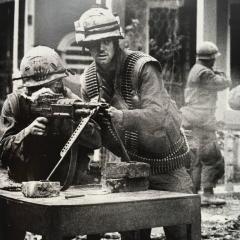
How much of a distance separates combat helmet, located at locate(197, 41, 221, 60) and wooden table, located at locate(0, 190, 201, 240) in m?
5.53

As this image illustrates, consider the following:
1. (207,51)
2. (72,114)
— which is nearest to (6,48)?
(207,51)

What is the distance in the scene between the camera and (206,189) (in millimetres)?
9328

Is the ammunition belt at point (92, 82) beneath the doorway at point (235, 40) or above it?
beneath

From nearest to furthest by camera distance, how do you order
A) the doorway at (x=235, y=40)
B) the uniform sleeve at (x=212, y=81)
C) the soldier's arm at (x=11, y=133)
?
the soldier's arm at (x=11, y=133)
the uniform sleeve at (x=212, y=81)
the doorway at (x=235, y=40)

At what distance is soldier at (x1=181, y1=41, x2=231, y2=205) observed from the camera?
9.09 meters

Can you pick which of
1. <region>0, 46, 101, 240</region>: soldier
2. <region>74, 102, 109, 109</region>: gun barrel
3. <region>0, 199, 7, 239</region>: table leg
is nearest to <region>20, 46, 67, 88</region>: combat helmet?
<region>0, 46, 101, 240</region>: soldier

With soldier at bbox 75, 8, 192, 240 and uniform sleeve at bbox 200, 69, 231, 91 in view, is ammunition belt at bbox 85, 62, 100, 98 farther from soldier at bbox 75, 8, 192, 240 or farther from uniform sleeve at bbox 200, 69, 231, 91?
uniform sleeve at bbox 200, 69, 231, 91

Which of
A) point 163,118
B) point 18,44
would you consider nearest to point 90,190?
point 163,118

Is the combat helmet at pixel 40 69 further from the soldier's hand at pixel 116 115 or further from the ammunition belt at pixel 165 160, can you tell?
the ammunition belt at pixel 165 160

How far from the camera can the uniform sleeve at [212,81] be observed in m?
9.06

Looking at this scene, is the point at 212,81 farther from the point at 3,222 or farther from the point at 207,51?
the point at 3,222

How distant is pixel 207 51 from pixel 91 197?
584 centimetres

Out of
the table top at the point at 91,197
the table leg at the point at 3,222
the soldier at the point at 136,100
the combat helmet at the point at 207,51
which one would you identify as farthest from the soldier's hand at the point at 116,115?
the combat helmet at the point at 207,51

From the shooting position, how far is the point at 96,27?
4.83 m
